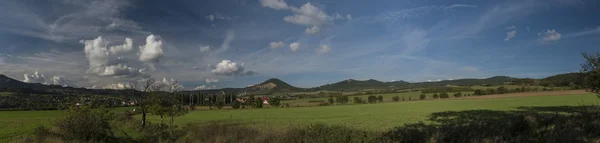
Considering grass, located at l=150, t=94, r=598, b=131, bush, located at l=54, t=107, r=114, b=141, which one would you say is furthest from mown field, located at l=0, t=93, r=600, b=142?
bush, located at l=54, t=107, r=114, b=141

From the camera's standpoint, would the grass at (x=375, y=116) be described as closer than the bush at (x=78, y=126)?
No

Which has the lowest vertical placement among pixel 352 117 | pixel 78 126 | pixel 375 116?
pixel 352 117

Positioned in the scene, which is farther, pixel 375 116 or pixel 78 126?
pixel 375 116

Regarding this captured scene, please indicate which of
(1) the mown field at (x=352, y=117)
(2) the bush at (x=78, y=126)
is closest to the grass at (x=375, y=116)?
(1) the mown field at (x=352, y=117)

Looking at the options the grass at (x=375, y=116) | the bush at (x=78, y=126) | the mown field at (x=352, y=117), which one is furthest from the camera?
the grass at (x=375, y=116)

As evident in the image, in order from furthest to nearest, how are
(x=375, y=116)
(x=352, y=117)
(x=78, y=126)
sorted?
(x=352, y=117)
(x=375, y=116)
(x=78, y=126)

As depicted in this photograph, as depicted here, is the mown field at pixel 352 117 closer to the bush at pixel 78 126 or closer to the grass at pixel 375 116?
the grass at pixel 375 116

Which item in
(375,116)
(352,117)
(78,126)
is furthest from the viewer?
(352,117)

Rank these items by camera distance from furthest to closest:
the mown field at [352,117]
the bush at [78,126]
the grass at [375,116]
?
1. the grass at [375,116]
2. the mown field at [352,117]
3. the bush at [78,126]

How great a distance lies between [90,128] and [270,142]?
12.9 metres

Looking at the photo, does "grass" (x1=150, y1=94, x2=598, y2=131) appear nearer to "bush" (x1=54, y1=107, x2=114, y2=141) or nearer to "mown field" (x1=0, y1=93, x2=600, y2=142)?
"mown field" (x1=0, y1=93, x2=600, y2=142)

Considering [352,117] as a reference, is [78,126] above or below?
above

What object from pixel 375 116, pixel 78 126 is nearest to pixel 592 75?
pixel 375 116

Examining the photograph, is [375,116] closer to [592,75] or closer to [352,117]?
[352,117]
